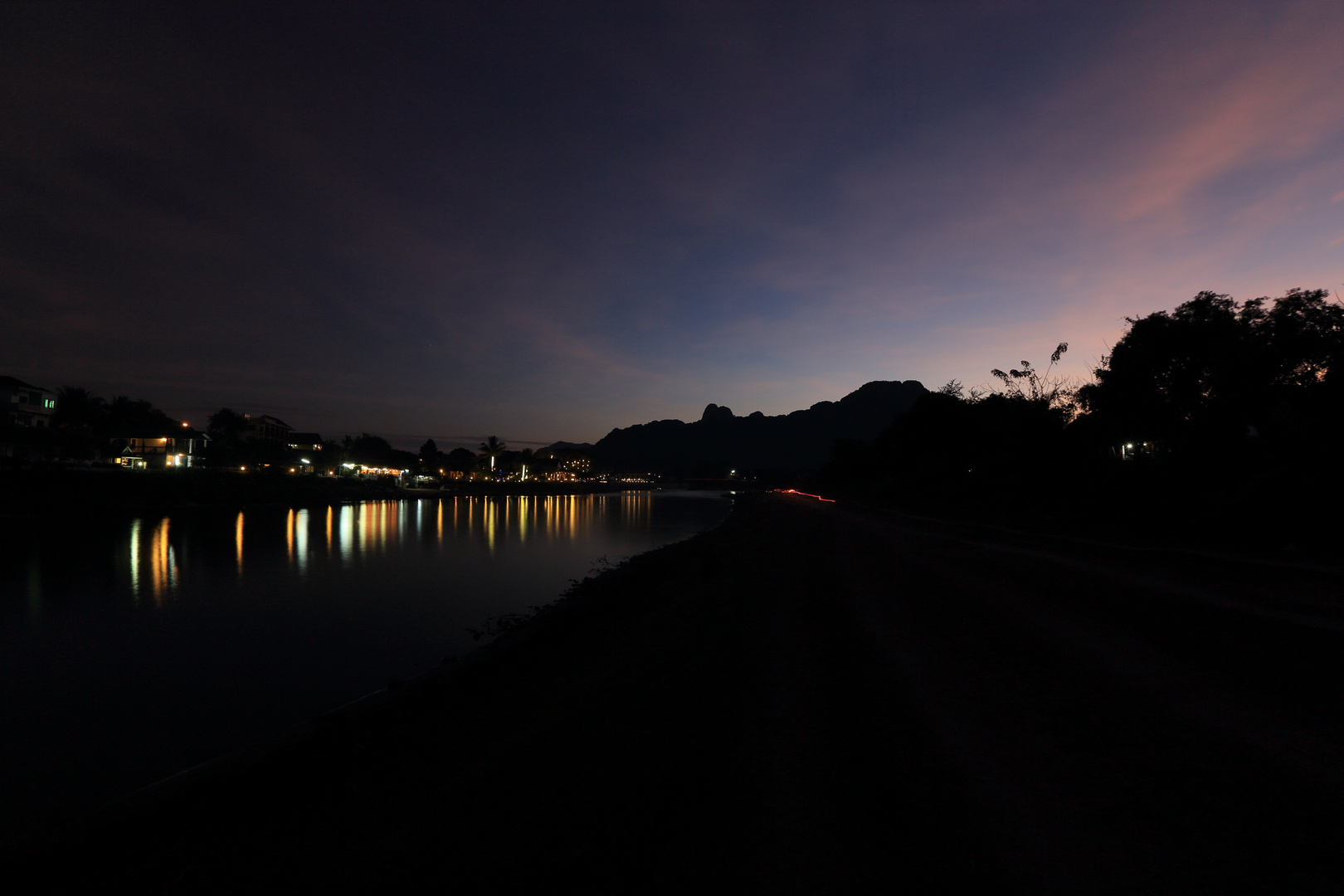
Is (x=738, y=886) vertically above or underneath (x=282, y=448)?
underneath

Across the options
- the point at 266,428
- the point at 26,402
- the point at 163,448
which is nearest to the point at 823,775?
the point at 26,402

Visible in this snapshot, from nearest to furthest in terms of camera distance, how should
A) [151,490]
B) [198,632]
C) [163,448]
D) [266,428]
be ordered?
1. [198,632]
2. [151,490]
3. [163,448]
4. [266,428]

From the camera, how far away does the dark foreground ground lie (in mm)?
4832

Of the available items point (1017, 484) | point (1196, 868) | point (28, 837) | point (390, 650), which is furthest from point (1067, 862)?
point (1017, 484)

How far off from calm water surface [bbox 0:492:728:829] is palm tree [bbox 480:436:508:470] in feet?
478

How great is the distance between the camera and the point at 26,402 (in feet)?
268

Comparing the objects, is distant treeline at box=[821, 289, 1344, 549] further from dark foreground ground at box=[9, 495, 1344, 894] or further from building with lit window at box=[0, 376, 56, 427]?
building with lit window at box=[0, 376, 56, 427]

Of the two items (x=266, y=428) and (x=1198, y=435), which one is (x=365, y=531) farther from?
(x=266, y=428)

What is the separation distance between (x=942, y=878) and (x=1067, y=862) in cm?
104

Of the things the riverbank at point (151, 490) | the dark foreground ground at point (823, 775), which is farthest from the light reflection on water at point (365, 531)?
the dark foreground ground at point (823, 775)

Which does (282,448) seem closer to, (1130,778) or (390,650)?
(390,650)

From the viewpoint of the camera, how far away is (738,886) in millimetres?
4551

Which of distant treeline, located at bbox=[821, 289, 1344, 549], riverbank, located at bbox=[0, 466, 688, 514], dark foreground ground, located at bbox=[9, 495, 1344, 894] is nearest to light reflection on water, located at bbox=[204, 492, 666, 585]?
riverbank, located at bbox=[0, 466, 688, 514]

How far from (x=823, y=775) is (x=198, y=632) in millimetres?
18946
